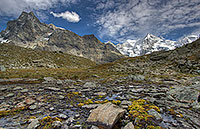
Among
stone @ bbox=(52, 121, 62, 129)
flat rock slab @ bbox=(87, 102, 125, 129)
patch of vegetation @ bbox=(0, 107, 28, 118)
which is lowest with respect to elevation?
patch of vegetation @ bbox=(0, 107, 28, 118)

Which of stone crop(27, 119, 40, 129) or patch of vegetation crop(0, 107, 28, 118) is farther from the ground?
stone crop(27, 119, 40, 129)

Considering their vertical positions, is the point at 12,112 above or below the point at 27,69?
below

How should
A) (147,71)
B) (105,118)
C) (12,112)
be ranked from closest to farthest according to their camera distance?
(105,118)
(12,112)
(147,71)

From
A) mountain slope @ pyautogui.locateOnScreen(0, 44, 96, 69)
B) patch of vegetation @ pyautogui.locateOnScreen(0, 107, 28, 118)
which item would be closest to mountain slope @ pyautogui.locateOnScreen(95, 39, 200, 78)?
patch of vegetation @ pyautogui.locateOnScreen(0, 107, 28, 118)

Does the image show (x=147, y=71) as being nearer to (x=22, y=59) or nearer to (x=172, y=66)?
(x=172, y=66)

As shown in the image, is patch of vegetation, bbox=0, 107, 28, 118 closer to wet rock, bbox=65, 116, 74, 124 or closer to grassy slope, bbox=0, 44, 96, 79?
wet rock, bbox=65, 116, 74, 124

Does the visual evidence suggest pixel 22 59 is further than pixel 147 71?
Yes

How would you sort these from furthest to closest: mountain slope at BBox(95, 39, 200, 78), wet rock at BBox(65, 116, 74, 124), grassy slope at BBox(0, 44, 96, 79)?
mountain slope at BBox(95, 39, 200, 78) → grassy slope at BBox(0, 44, 96, 79) → wet rock at BBox(65, 116, 74, 124)

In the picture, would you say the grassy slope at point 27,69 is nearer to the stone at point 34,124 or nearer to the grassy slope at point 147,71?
the grassy slope at point 147,71

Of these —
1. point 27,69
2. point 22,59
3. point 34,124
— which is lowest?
point 34,124

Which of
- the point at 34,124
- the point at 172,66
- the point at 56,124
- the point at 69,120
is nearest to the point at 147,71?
the point at 172,66

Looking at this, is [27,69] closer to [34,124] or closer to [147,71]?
[34,124]

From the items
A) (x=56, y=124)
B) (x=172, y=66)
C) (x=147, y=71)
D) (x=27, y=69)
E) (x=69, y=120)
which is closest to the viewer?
(x=56, y=124)

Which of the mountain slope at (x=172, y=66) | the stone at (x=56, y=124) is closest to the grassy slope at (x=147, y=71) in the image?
the mountain slope at (x=172, y=66)
